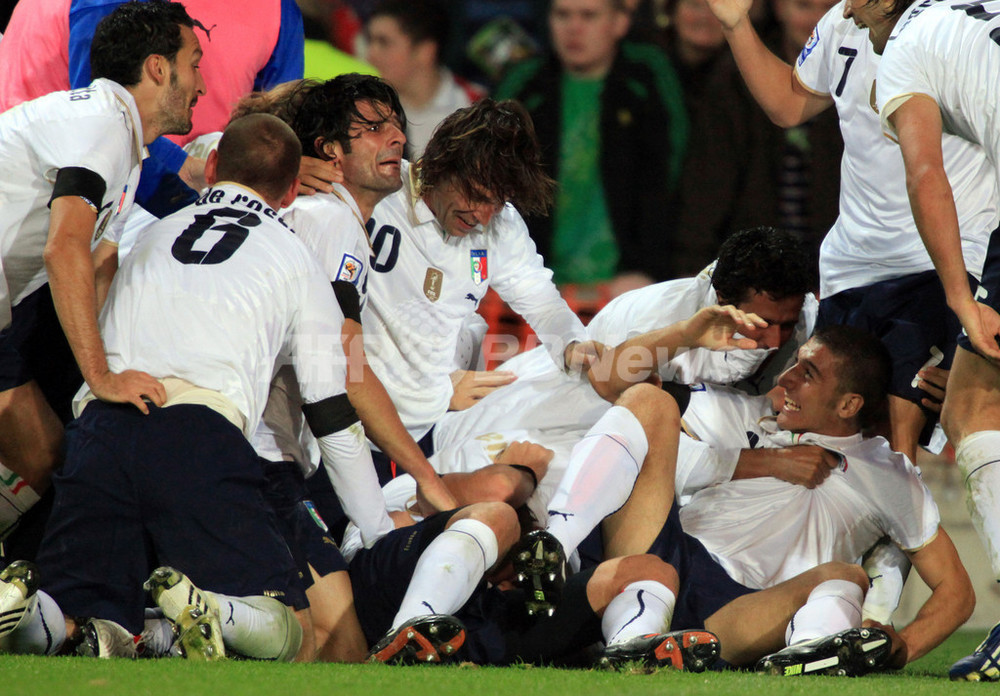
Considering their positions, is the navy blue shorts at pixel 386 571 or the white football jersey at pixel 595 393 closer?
the navy blue shorts at pixel 386 571

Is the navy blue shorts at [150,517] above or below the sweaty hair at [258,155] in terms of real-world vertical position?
below

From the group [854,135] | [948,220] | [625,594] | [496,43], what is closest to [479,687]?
[625,594]

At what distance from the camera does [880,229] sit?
14.0ft

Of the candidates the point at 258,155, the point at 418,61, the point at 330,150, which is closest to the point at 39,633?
the point at 258,155

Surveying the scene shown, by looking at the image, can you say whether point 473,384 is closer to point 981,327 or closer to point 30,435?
point 30,435

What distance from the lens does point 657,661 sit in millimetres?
2973

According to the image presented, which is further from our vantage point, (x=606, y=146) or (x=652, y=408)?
(x=606, y=146)

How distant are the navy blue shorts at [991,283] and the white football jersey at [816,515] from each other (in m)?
0.67

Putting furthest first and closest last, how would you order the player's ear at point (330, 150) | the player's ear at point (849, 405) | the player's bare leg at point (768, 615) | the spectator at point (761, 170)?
the spectator at point (761, 170) < the player's ear at point (330, 150) < the player's ear at point (849, 405) < the player's bare leg at point (768, 615)

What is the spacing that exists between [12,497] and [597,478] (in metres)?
Answer: 1.94

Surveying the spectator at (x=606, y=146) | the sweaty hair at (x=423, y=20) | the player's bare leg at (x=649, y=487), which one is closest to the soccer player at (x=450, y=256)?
the player's bare leg at (x=649, y=487)

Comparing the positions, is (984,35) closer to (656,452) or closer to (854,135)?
(854,135)

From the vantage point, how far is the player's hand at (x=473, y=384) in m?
4.70

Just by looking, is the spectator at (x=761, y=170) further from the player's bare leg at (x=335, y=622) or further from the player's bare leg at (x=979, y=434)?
the player's bare leg at (x=335, y=622)
